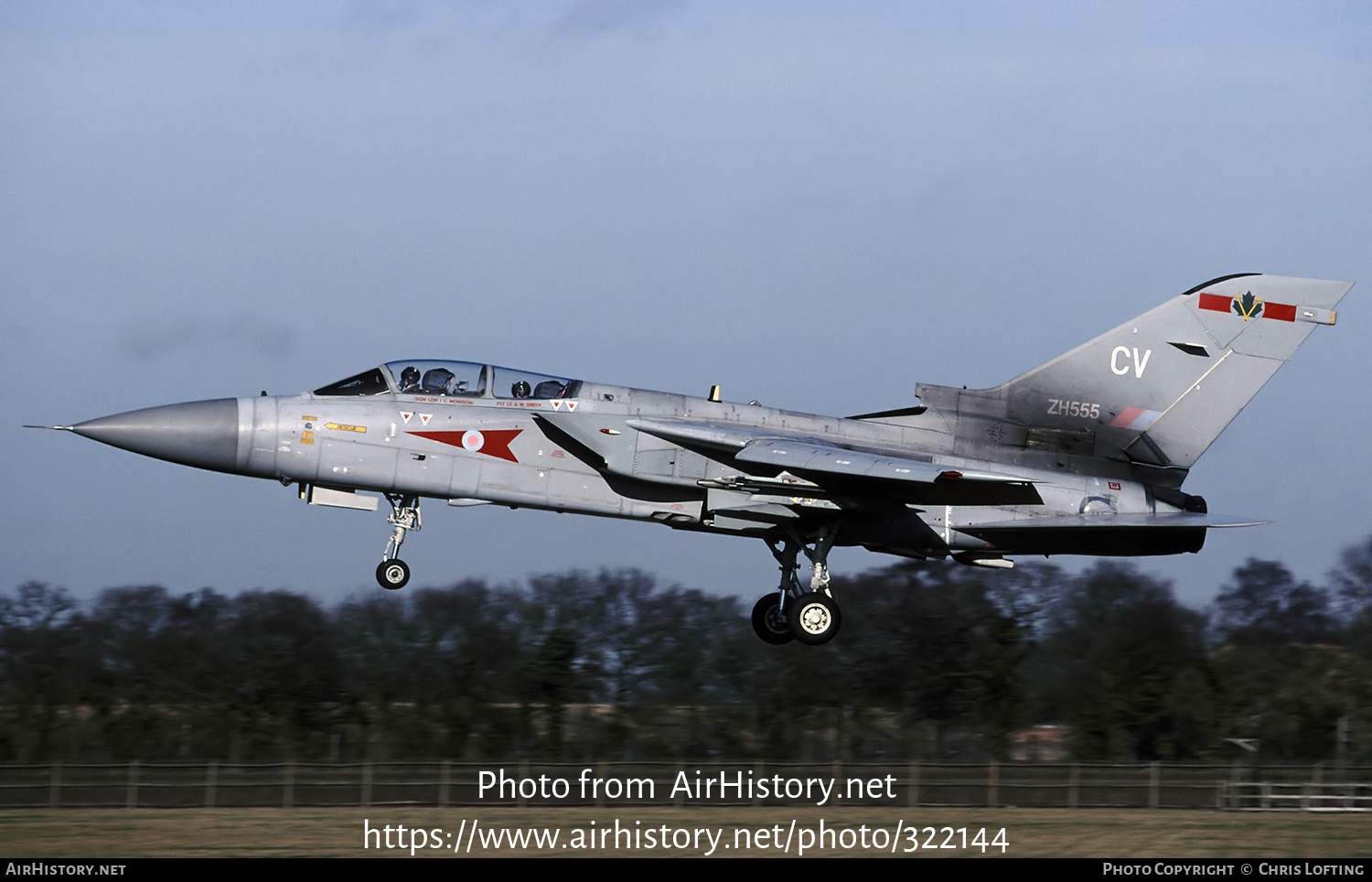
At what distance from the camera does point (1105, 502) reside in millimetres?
20781

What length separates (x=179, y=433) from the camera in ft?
63.9

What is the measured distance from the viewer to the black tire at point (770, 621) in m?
21.9

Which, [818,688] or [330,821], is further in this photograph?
[818,688]

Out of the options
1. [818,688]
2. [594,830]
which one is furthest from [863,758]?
[594,830]

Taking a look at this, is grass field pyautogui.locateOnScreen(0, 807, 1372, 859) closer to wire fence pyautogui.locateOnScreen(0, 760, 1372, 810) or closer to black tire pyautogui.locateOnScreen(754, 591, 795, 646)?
wire fence pyautogui.locateOnScreen(0, 760, 1372, 810)

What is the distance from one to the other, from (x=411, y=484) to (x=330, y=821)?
778 centimetres

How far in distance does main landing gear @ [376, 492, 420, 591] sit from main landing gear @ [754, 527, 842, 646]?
4.97 m

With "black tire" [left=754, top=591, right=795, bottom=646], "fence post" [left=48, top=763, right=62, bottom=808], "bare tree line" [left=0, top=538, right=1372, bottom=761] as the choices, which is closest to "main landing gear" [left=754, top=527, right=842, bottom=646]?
"black tire" [left=754, top=591, right=795, bottom=646]

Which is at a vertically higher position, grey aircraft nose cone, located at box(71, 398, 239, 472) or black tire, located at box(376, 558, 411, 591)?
grey aircraft nose cone, located at box(71, 398, 239, 472)

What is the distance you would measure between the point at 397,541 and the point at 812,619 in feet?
18.7

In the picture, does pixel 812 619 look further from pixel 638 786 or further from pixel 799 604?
pixel 638 786

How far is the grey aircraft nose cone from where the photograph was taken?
19.4m
